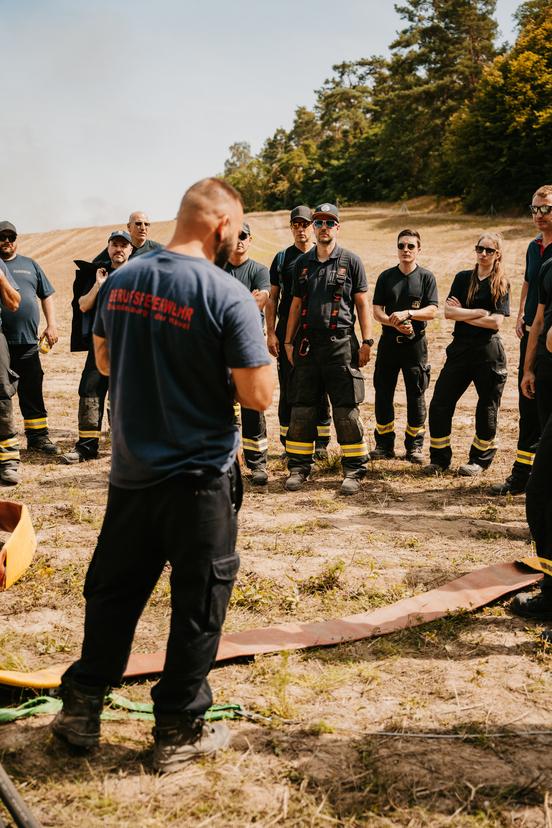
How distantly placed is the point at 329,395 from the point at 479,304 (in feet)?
5.42

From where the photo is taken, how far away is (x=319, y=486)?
7090 mm

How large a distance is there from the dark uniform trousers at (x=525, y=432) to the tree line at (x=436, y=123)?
118ft

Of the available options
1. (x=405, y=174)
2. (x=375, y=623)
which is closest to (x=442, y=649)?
(x=375, y=623)

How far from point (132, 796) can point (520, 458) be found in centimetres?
476

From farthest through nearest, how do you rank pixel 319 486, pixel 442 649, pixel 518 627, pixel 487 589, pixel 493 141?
pixel 493 141 → pixel 319 486 → pixel 487 589 → pixel 518 627 → pixel 442 649

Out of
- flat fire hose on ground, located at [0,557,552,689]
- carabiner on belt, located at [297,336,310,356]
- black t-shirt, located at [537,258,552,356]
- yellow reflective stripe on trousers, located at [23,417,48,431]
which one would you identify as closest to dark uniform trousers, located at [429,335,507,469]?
carabiner on belt, located at [297,336,310,356]

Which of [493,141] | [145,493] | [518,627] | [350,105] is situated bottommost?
[518,627]

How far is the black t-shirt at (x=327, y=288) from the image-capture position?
677 cm

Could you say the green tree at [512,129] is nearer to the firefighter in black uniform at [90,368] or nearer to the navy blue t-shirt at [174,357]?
the firefighter in black uniform at [90,368]

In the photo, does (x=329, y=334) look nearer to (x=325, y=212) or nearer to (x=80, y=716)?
(x=325, y=212)

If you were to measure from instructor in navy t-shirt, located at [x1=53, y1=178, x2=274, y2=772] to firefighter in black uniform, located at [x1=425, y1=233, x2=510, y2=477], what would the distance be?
455 cm

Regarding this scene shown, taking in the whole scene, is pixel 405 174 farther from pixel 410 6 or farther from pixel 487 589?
pixel 487 589

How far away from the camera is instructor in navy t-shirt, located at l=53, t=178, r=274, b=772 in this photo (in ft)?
8.98

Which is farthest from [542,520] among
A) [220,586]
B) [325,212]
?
[325,212]
